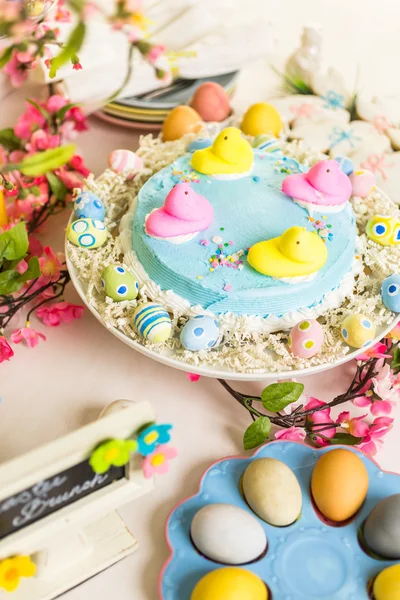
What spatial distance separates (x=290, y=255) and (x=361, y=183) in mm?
307

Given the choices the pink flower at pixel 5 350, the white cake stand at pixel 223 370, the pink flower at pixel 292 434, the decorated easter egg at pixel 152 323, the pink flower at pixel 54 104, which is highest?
the pink flower at pixel 54 104

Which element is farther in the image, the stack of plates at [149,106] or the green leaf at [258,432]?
the stack of plates at [149,106]

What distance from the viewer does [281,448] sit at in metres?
0.94

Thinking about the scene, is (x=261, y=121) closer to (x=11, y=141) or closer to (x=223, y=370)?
(x=11, y=141)

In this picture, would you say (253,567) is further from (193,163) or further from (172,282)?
(193,163)

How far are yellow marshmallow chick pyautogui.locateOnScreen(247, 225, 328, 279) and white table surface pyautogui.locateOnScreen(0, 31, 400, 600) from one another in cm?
23

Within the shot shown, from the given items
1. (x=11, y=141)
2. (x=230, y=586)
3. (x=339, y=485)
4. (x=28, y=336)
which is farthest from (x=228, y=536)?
(x=11, y=141)

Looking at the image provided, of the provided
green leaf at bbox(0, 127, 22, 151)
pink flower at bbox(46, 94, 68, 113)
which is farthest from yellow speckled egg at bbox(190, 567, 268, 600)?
pink flower at bbox(46, 94, 68, 113)

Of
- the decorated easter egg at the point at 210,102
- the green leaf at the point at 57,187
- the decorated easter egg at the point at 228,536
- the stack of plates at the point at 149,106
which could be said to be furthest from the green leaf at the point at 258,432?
the stack of plates at the point at 149,106

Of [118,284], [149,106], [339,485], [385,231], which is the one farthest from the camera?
[149,106]

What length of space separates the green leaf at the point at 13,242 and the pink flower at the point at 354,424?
1.93 feet

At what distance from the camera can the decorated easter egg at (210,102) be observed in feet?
4.57

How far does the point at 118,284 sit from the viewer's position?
960mm

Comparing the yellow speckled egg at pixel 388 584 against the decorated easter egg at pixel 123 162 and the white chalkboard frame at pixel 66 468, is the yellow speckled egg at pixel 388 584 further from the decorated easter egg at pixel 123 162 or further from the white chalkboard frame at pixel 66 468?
the decorated easter egg at pixel 123 162
